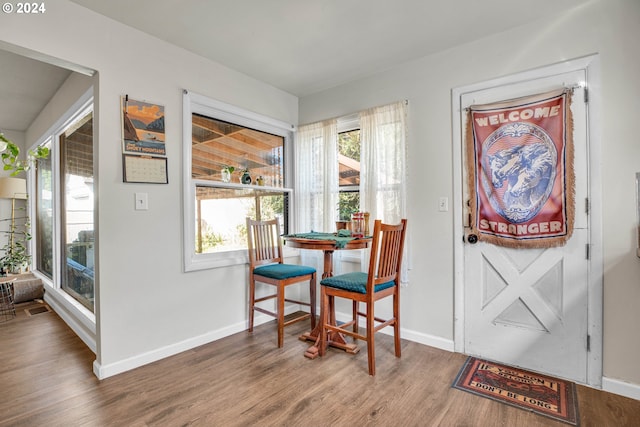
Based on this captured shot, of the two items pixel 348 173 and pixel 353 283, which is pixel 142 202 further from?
pixel 348 173

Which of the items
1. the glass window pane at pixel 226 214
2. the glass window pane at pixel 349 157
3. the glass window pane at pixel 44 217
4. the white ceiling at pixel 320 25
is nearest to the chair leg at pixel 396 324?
the glass window pane at pixel 349 157

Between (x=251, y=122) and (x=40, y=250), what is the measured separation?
13.1 ft

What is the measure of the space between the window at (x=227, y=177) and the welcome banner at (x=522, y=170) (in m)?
2.02

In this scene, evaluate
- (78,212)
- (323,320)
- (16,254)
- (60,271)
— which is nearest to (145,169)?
(78,212)

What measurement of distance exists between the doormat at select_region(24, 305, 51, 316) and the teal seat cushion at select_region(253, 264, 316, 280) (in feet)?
9.27

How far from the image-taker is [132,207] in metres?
2.40

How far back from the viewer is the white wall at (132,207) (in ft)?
7.04

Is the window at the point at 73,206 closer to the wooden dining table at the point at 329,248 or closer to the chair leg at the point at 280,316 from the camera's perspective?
the chair leg at the point at 280,316

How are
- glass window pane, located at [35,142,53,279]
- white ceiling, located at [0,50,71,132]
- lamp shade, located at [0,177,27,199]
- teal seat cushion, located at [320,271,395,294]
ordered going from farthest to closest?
lamp shade, located at [0,177,27,199], glass window pane, located at [35,142,53,279], white ceiling, located at [0,50,71,132], teal seat cushion, located at [320,271,395,294]

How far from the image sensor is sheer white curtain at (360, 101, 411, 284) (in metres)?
2.88

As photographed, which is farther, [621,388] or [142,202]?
[142,202]

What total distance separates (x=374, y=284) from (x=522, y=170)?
135cm

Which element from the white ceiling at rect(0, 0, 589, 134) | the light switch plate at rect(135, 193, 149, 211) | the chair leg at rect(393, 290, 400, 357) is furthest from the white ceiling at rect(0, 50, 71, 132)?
the chair leg at rect(393, 290, 400, 357)

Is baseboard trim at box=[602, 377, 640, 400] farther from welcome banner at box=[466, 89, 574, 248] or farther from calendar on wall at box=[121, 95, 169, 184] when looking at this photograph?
calendar on wall at box=[121, 95, 169, 184]
